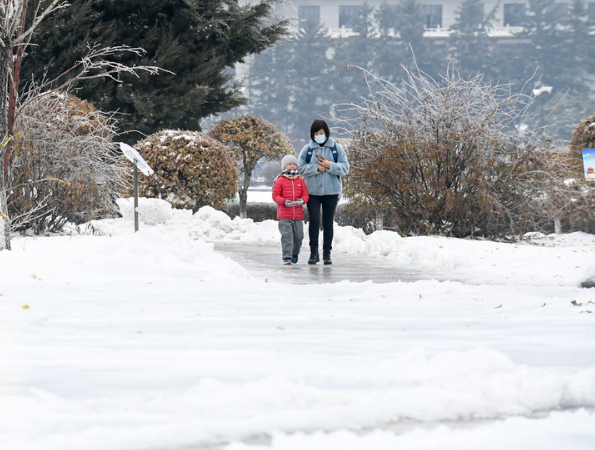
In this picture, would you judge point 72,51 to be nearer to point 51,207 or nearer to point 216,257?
point 51,207

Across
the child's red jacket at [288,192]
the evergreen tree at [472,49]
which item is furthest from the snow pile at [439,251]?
the evergreen tree at [472,49]

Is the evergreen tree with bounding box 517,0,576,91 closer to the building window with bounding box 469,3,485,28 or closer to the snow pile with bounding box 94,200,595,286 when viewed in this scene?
the building window with bounding box 469,3,485,28

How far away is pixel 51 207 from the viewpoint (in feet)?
43.0

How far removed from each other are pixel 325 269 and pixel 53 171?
4616 mm

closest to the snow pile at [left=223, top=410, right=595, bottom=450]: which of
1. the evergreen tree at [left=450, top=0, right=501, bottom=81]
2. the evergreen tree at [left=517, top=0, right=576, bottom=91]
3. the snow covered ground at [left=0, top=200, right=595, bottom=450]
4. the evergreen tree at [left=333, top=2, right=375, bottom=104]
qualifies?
the snow covered ground at [left=0, top=200, right=595, bottom=450]

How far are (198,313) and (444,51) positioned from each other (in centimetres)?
6459

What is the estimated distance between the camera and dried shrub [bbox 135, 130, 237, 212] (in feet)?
65.3

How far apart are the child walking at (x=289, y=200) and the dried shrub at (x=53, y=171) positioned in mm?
2961

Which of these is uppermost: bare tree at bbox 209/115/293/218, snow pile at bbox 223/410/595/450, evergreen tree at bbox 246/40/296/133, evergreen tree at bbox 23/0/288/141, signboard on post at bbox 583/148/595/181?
evergreen tree at bbox 246/40/296/133

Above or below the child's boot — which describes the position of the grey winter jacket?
above

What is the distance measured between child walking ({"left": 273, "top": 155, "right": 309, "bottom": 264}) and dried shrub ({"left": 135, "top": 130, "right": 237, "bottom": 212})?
8.66 m

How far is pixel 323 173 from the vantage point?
443 inches

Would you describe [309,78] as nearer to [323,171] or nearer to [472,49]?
[472,49]

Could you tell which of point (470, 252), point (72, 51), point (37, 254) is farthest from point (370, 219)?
point (37, 254)
